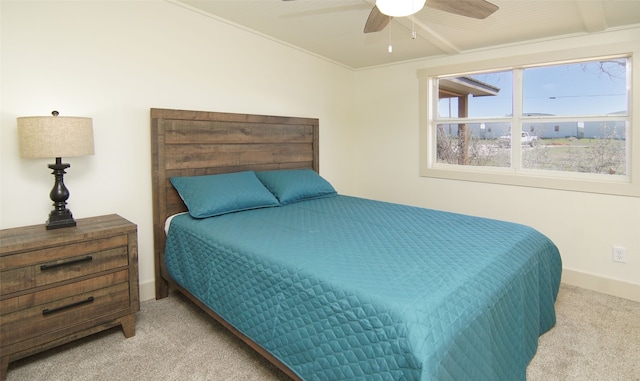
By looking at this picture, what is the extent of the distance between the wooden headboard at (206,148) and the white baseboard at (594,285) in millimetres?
79

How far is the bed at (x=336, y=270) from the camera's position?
4.17 feet

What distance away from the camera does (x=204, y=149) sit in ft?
9.68

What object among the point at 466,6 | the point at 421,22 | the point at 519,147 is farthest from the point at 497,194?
the point at 466,6

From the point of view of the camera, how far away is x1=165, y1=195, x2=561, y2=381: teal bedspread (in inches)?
48.8

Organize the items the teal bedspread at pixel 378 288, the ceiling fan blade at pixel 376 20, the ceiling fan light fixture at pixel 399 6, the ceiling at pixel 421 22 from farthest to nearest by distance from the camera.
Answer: the ceiling at pixel 421 22, the ceiling fan blade at pixel 376 20, the ceiling fan light fixture at pixel 399 6, the teal bedspread at pixel 378 288

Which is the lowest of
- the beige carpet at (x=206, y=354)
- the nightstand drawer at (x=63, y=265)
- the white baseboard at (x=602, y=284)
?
the beige carpet at (x=206, y=354)

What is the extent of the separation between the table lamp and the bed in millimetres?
591

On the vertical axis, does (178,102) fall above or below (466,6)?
below

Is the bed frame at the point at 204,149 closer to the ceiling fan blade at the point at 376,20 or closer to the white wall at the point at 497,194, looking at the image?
the white wall at the point at 497,194

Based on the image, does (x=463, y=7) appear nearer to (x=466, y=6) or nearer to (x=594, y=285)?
(x=466, y=6)

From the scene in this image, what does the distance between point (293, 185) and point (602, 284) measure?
108 inches

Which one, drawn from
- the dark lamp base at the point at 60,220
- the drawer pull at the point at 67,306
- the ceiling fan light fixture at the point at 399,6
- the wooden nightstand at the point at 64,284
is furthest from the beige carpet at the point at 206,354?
the ceiling fan light fixture at the point at 399,6

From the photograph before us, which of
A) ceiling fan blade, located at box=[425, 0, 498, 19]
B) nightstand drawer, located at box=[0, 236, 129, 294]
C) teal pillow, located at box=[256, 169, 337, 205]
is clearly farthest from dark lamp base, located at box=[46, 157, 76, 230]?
ceiling fan blade, located at box=[425, 0, 498, 19]

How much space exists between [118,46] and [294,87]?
68.0 inches
